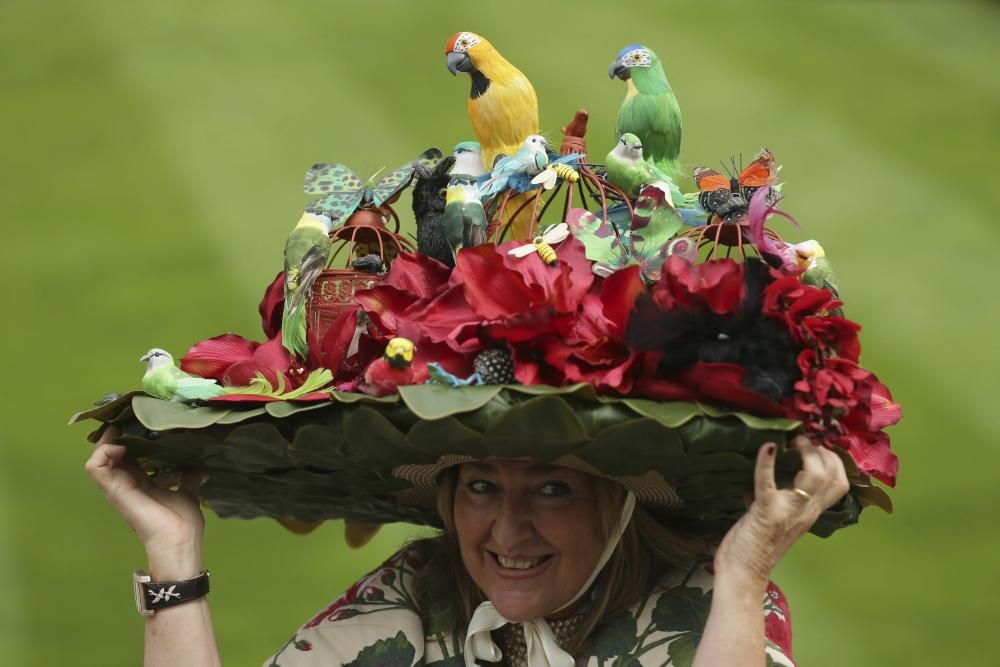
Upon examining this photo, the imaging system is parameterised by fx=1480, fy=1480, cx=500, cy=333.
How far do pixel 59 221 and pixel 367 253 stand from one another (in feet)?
10.3

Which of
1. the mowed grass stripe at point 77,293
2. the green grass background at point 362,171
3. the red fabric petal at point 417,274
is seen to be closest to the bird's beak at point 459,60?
the red fabric petal at point 417,274

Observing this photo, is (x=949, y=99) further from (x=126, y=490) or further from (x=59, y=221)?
(x=126, y=490)

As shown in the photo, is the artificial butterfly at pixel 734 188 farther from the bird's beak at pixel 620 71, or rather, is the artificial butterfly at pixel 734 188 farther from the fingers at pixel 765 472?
the fingers at pixel 765 472

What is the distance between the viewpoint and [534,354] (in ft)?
6.50

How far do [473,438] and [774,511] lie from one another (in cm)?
41

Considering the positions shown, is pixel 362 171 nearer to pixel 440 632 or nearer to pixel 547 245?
pixel 440 632

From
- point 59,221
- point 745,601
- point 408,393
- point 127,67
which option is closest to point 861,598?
point 745,601

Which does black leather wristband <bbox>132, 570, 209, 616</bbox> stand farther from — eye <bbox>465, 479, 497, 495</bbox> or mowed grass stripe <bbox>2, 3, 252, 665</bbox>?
mowed grass stripe <bbox>2, 3, 252, 665</bbox>

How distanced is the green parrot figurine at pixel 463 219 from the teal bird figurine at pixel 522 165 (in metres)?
0.04

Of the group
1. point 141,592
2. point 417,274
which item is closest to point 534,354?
point 417,274

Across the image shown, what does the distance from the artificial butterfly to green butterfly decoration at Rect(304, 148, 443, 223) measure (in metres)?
0.45

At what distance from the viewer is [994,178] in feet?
17.4

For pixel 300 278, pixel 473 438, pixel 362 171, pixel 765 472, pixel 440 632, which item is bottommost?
pixel 440 632

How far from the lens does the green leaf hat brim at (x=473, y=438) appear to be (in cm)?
187
